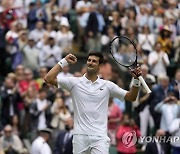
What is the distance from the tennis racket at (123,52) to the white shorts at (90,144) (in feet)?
3.87

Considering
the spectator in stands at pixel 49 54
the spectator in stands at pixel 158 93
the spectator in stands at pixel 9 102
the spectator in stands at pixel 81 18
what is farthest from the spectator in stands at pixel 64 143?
the spectator in stands at pixel 81 18

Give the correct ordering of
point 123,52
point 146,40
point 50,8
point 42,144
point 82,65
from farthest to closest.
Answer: point 50,8 < point 82,65 < point 146,40 < point 42,144 < point 123,52

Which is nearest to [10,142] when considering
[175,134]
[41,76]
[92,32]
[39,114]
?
[39,114]

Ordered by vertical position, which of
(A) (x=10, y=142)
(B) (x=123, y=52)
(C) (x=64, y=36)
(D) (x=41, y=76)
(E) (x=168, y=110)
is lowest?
(A) (x=10, y=142)

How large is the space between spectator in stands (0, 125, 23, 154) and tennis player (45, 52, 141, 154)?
253 inches

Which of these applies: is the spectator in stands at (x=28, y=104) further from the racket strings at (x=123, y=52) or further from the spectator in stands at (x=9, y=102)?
the racket strings at (x=123, y=52)

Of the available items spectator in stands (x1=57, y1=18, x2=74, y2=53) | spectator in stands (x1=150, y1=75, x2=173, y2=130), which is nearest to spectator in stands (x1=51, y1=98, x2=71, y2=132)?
spectator in stands (x1=150, y1=75, x2=173, y2=130)

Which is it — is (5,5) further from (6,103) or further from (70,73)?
(6,103)

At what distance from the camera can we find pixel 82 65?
23500mm

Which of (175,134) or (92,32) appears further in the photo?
(92,32)

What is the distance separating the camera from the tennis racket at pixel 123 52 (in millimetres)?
12250

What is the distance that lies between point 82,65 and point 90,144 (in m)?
11.6

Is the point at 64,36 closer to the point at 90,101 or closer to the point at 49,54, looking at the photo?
the point at 49,54

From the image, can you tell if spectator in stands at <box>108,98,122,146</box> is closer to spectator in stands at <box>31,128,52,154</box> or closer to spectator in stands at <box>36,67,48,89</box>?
spectator in stands at <box>36,67,48,89</box>
